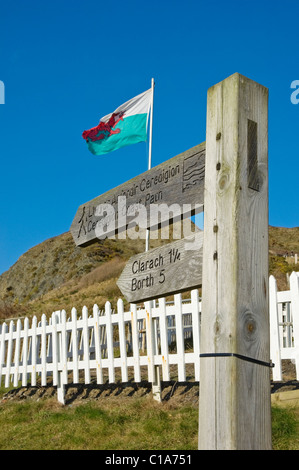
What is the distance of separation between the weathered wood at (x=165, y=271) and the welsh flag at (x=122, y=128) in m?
6.36

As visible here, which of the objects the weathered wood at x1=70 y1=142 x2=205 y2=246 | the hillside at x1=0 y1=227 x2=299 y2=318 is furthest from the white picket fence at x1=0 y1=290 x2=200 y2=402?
the hillside at x1=0 y1=227 x2=299 y2=318

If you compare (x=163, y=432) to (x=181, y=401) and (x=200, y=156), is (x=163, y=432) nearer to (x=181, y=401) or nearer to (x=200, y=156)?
(x=181, y=401)

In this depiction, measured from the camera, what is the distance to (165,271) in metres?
3.25

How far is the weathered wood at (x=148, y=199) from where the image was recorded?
124 inches

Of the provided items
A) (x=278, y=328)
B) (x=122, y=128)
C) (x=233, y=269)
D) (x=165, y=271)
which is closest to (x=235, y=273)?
(x=233, y=269)

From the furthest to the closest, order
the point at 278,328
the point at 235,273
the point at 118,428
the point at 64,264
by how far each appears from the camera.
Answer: the point at 64,264, the point at 278,328, the point at 118,428, the point at 235,273

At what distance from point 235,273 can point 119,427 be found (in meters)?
3.49

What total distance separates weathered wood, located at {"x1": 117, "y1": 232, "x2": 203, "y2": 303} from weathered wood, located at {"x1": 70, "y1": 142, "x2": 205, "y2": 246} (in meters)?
0.21

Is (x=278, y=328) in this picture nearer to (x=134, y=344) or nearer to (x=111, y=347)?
(x=134, y=344)

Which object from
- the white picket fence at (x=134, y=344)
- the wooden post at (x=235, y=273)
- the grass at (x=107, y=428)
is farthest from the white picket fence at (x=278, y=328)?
the wooden post at (x=235, y=273)

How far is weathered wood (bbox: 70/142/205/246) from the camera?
10.3 ft

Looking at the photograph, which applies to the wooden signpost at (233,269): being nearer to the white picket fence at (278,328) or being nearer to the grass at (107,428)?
the grass at (107,428)

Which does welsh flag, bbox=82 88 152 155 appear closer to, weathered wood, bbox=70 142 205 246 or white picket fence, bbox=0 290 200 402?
white picket fence, bbox=0 290 200 402

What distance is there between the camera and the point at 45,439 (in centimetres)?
532
